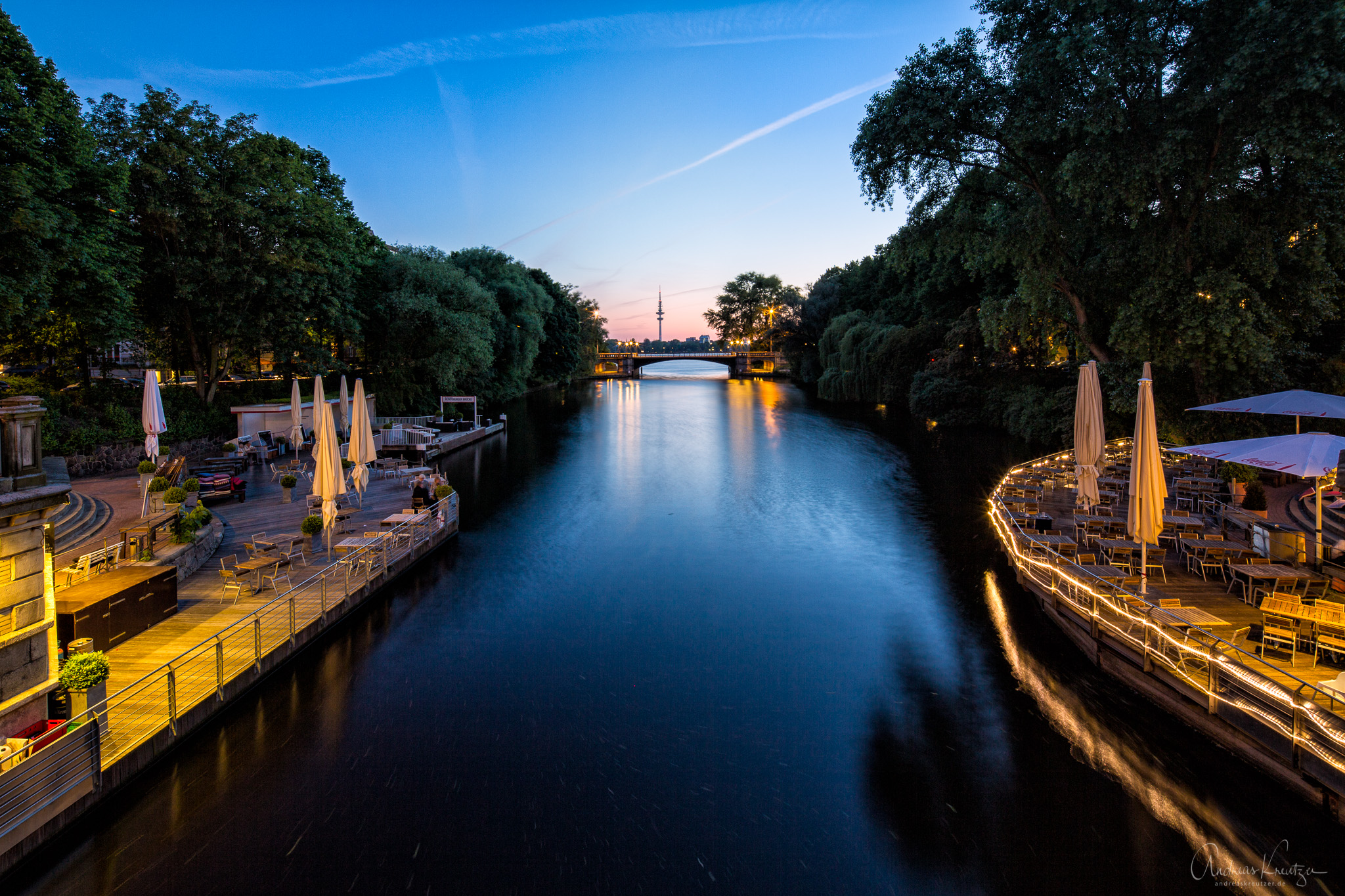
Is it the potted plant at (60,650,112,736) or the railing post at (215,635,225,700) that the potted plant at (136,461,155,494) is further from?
the potted plant at (60,650,112,736)

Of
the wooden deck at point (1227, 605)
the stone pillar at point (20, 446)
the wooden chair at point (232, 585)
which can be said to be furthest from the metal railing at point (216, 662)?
the wooden deck at point (1227, 605)

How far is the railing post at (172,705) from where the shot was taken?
27.5ft

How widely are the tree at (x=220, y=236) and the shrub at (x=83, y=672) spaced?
90.3 ft

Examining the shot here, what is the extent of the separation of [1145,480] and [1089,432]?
4.42 m

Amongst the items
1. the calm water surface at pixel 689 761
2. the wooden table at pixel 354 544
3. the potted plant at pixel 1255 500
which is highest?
the potted plant at pixel 1255 500

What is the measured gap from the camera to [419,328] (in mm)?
44812

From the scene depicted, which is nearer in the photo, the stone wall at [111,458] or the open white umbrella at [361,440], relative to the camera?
the open white umbrella at [361,440]

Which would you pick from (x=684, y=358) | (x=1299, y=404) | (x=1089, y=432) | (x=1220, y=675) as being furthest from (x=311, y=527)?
(x=684, y=358)

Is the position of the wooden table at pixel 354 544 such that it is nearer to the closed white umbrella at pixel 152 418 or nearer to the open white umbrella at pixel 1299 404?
the closed white umbrella at pixel 152 418

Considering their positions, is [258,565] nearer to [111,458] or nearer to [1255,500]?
[111,458]

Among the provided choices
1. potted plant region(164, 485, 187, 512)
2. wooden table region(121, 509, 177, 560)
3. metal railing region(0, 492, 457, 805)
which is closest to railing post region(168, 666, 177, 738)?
metal railing region(0, 492, 457, 805)

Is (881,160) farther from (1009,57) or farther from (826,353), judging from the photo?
(826,353)

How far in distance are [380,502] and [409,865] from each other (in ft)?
52.9

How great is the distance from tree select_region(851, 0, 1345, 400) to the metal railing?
20452 mm
